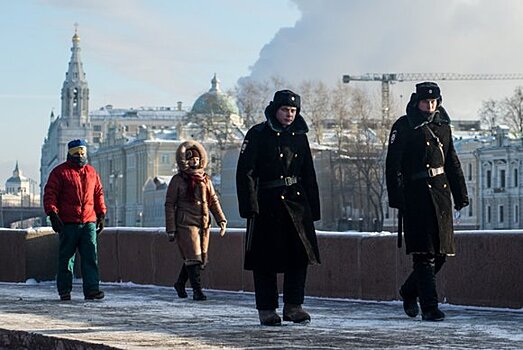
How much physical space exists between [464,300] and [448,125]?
2.23 metres

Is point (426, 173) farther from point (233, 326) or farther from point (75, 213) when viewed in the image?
point (75, 213)

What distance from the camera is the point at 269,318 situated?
12.7 metres

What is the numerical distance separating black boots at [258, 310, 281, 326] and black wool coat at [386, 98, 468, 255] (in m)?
1.27

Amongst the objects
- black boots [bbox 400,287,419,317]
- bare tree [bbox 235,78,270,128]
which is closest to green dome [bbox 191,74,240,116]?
bare tree [bbox 235,78,270,128]

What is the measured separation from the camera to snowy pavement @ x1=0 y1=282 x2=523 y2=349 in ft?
36.2

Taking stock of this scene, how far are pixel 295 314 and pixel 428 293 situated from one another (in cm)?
108

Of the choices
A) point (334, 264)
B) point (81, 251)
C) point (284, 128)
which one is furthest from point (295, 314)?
point (81, 251)

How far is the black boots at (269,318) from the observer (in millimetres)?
12719

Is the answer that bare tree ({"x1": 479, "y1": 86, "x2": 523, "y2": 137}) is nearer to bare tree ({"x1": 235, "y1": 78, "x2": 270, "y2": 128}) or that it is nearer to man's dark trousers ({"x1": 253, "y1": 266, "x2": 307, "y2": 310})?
bare tree ({"x1": 235, "y1": 78, "x2": 270, "y2": 128})

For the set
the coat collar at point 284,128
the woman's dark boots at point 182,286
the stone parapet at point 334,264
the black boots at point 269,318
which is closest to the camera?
the black boots at point 269,318

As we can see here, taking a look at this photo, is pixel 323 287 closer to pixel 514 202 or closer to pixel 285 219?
pixel 285 219

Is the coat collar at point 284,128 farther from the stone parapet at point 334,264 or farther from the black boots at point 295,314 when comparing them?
the stone parapet at point 334,264

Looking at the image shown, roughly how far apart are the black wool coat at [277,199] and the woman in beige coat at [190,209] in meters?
3.97

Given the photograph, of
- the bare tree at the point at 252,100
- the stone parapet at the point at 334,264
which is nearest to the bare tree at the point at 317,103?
the bare tree at the point at 252,100
